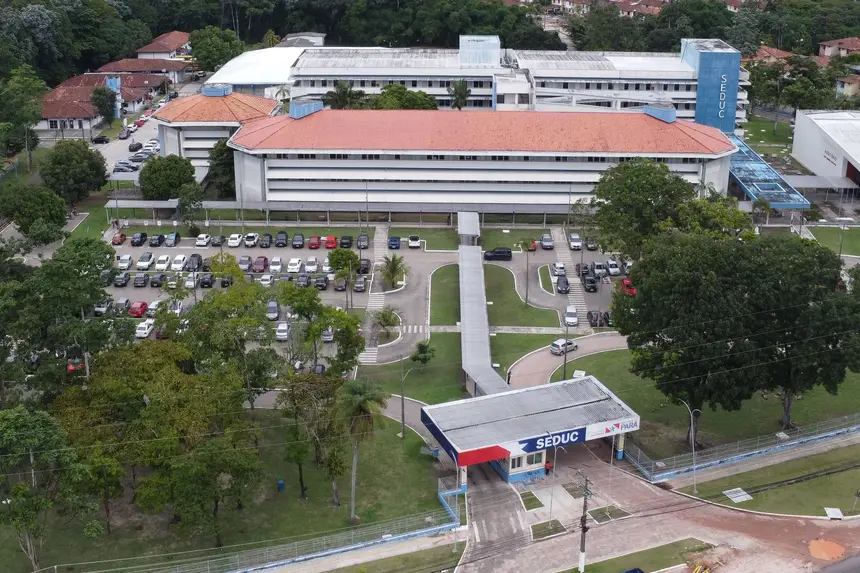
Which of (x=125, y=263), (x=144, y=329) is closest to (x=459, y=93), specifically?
(x=125, y=263)

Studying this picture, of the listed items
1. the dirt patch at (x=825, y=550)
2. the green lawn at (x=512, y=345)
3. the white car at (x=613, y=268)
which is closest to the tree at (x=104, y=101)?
the white car at (x=613, y=268)

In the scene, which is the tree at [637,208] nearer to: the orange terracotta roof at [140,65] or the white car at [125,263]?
the white car at [125,263]

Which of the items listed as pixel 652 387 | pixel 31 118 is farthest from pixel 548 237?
pixel 31 118

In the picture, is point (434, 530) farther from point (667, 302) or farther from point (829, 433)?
point (829, 433)

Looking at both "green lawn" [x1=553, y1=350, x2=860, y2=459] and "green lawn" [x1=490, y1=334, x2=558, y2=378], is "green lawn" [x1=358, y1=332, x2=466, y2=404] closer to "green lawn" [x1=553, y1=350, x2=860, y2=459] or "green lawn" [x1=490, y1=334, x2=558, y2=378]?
"green lawn" [x1=490, y1=334, x2=558, y2=378]

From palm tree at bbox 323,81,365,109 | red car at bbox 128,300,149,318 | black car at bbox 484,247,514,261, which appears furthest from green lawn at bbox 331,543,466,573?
palm tree at bbox 323,81,365,109
